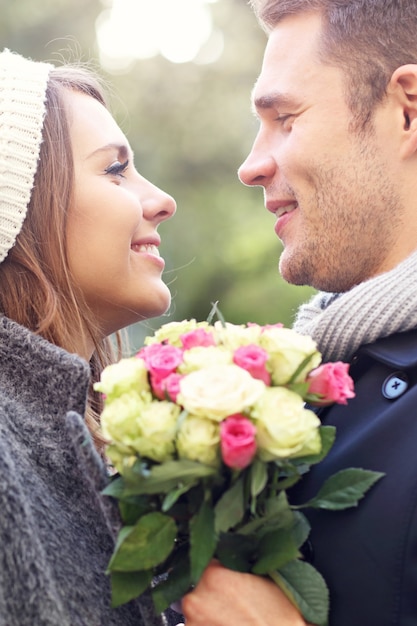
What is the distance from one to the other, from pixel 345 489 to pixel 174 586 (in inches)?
17.5

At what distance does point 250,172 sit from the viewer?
118 inches

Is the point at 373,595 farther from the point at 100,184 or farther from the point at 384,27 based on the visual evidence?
the point at 384,27

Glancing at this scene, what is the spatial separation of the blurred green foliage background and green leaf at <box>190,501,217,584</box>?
921 centimetres

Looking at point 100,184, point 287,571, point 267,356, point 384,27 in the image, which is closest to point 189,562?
point 287,571

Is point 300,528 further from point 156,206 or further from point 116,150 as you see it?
point 116,150

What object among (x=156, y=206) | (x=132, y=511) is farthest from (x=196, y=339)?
(x=156, y=206)

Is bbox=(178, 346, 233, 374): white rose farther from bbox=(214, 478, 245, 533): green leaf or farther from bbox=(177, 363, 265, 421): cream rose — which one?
bbox=(214, 478, 245, 533): green leaf

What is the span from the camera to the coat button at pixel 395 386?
7.09ft

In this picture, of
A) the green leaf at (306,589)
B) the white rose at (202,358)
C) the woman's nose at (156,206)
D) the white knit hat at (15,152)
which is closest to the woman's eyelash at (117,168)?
the woman's nose at (156,206)

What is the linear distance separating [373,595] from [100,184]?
5.14 feet

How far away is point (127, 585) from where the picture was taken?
6.07 ft

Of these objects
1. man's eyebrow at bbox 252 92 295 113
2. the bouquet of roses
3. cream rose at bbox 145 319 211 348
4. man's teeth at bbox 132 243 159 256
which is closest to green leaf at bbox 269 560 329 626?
the bouquet of roses

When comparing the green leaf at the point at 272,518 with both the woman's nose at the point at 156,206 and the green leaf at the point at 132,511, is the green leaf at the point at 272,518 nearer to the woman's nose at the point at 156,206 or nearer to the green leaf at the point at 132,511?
the green leaf at the point at 132,511

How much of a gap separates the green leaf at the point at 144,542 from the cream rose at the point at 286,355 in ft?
1.29
